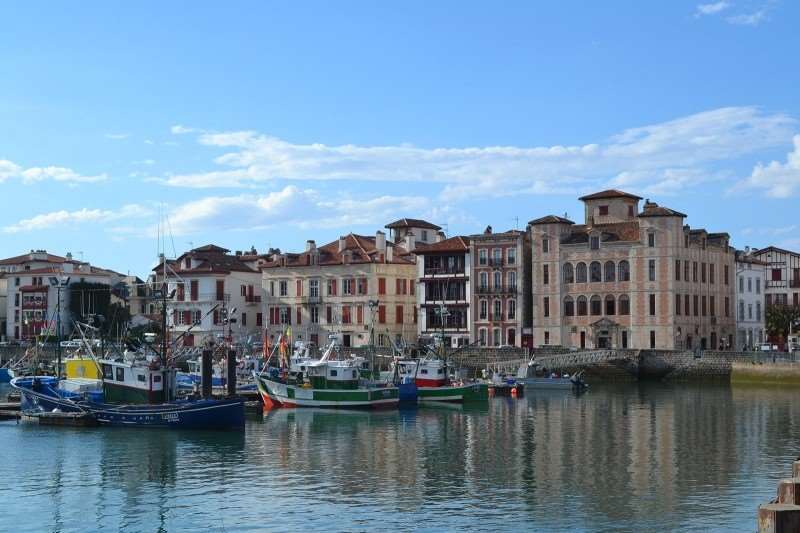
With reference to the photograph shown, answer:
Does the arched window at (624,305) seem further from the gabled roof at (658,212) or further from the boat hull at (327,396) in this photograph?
the boat hull at (327,396)

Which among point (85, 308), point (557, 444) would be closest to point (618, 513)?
point (557, 444)

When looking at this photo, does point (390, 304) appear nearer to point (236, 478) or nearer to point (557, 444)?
point (557, 444)

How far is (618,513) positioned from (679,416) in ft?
103

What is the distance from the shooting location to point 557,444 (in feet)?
158

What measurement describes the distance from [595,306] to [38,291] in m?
65.7

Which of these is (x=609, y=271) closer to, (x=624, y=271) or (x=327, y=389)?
(x=624, y=271)

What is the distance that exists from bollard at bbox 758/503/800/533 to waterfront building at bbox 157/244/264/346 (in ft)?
331

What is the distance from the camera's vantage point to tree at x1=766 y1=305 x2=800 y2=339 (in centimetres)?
11012

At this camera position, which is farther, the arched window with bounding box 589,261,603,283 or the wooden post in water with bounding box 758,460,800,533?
the arched window with bounding box 589,261,603,283

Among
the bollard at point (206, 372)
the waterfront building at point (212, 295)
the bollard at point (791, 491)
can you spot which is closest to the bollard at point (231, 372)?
the bollard at point (206, 372)

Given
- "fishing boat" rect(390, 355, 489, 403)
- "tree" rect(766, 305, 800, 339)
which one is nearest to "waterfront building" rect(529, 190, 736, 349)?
"tree" rect(766, 305, 800, 339)

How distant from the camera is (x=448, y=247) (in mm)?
107750

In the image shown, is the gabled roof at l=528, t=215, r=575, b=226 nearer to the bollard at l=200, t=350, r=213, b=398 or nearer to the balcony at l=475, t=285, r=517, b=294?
the balcony at l=475, t=285, r=517, b=294

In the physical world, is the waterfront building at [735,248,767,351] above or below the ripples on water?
above
